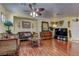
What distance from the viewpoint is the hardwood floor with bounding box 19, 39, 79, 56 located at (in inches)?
88.5

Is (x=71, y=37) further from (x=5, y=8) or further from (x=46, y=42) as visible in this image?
(x=5, y=8)

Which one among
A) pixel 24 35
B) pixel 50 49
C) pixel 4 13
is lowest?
pixel 50 49

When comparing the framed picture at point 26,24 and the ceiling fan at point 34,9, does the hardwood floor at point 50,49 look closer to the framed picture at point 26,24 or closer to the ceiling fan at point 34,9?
the framed picture at point 26,24

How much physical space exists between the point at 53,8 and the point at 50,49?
2.23ft

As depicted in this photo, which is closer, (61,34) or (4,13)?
(4,13)

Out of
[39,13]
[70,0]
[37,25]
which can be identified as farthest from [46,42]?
[70,0]

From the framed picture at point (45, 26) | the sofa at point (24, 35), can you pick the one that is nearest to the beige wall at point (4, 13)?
the sofa at point (24, 35)

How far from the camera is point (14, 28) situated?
2240 millimetres

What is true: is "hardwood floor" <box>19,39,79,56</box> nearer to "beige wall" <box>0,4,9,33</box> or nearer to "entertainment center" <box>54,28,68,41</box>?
"entertainment center" <box>54,28,68,41</box>

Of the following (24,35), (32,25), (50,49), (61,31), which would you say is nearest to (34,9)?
(32,25)

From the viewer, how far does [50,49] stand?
2264mm

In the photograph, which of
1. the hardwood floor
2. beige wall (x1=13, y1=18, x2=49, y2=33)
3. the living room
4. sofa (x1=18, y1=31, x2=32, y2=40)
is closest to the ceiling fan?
the living room

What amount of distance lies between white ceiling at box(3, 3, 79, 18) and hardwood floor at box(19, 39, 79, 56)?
468 mm

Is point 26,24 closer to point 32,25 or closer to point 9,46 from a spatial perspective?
point 32,25
